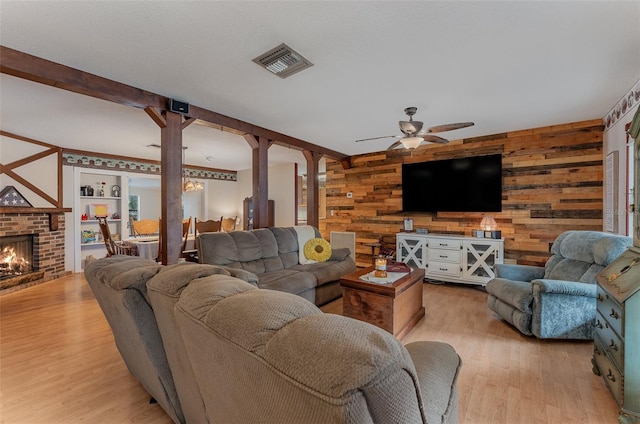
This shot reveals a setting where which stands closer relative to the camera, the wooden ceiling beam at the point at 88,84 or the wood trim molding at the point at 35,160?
the wooden ceiling beam at the point at 88,84

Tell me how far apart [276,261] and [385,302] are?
5.29 feet

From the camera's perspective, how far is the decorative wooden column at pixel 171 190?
10.2 ft

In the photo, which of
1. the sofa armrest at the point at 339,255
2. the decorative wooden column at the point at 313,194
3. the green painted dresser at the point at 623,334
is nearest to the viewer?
the green painted dresser at the point at 623,334

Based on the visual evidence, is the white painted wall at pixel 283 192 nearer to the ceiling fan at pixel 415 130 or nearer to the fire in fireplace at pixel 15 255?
the ceiling fan at pixel 415 130

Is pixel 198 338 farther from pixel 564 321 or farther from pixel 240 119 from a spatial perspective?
pixel 240 119

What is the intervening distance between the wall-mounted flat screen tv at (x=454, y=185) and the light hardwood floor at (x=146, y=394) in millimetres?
1912

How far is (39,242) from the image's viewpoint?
4914 mm

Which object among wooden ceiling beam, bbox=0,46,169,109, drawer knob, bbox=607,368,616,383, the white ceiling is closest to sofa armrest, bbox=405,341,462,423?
drawer knob, bbox=607,368,616,383

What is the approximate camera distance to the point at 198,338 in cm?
87

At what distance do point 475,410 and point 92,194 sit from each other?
6942mm

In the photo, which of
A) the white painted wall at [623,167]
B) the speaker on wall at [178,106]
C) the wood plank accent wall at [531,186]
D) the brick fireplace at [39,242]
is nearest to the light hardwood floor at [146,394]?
the brick fireplace at [39,242]

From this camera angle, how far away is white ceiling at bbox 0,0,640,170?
70.0 inches

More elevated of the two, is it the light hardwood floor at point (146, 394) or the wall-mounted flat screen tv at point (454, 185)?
the wall-mounted flat screen tv at point (454, 185)

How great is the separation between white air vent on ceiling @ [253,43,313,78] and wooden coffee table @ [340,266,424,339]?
195 centimetres
